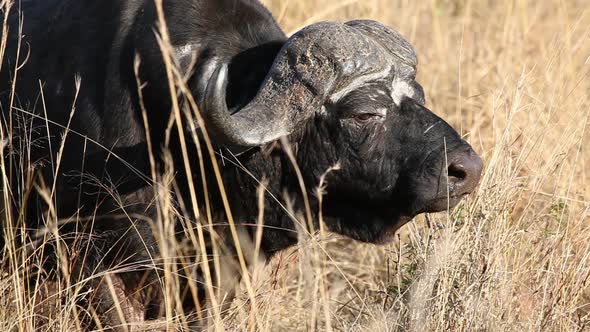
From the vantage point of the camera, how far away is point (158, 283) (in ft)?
15.3

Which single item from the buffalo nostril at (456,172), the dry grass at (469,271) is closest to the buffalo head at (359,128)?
the buffalo nostril at (456,172)

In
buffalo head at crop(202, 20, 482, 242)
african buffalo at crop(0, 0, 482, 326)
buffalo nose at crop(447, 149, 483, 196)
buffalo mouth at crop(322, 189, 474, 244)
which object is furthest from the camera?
buffalo mouth at crop(322, 189, 474, 244)

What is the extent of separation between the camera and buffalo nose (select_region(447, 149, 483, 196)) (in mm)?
4113

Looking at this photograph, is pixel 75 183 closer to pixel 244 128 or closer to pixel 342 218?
pixel 244 128

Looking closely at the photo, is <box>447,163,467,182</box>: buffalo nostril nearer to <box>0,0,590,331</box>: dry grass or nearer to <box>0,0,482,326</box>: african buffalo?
<box>0,0,482,326</box>: african buffalo

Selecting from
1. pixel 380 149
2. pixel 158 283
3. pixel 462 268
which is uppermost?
pixel 380 149

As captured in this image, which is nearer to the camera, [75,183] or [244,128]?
[244,128]

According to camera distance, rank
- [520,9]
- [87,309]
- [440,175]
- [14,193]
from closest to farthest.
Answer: [440,175] → [87,309] → [14,193] → [520,9]

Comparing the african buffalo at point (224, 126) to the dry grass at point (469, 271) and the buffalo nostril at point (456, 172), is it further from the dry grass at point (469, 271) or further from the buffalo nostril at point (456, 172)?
the dry grass at point (469, 271)

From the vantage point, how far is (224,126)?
414 centimetres

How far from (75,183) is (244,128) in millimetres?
842

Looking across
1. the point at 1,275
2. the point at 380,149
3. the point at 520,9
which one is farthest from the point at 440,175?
the point at 520,9

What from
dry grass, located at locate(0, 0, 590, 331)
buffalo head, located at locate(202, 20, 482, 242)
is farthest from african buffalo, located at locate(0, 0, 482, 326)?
dry grass, located at locate(0, 0, 590, 331)

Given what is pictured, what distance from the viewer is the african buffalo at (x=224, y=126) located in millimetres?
4336
